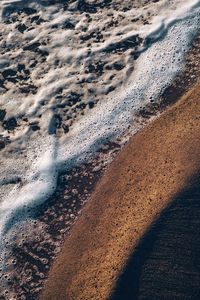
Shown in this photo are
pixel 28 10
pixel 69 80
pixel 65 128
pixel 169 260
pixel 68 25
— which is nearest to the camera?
pixel 169 260

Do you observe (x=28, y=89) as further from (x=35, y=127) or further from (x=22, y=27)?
(x=22, y=27)

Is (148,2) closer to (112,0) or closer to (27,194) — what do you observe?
(112,0)

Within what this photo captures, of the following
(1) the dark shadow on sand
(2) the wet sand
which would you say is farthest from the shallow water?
(1) the dark shadow on sand

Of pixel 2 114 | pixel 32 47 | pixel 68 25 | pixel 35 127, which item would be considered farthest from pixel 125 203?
pixel 68 25

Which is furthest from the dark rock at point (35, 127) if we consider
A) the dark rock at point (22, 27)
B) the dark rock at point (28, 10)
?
the dark rock at point (28, 10)

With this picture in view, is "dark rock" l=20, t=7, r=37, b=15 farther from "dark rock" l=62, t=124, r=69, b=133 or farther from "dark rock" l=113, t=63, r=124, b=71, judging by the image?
"dark rock" l=62, t=124, r=69, b=133
